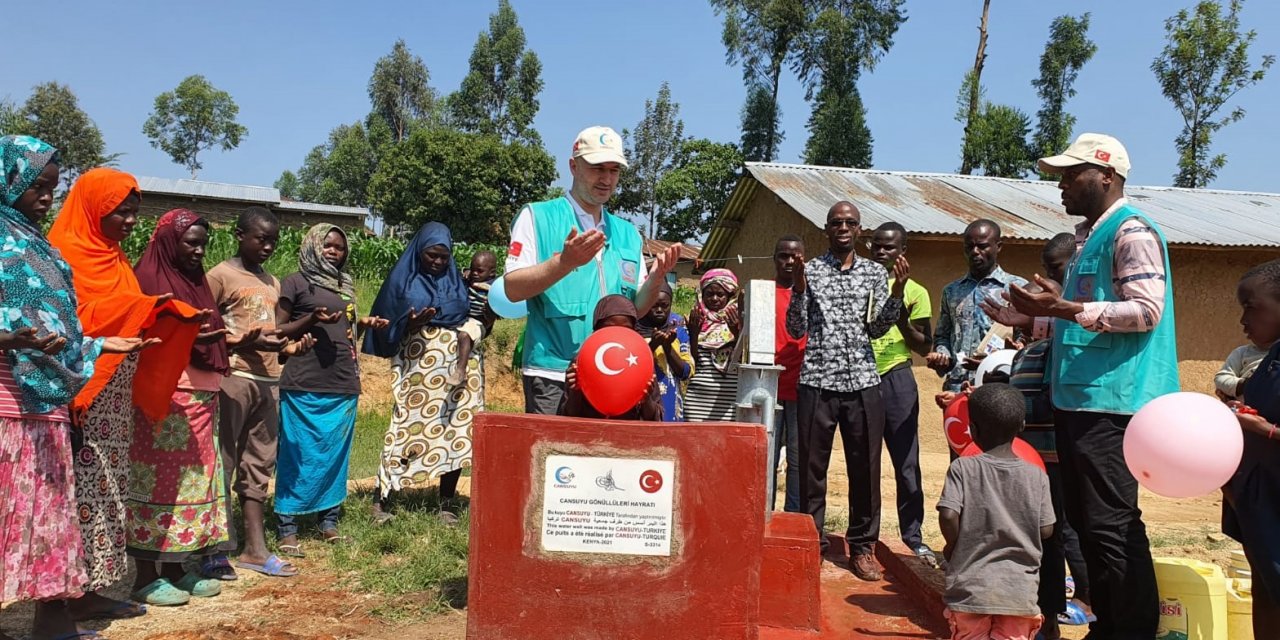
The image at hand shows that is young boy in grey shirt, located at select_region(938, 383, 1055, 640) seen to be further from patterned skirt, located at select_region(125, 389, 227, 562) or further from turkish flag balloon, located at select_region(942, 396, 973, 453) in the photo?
patterned skirt, located at select_region(125, 389, 227, 562)

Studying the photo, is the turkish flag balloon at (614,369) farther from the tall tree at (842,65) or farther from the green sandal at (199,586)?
the tall tree at (842,65)

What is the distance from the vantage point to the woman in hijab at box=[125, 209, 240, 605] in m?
3.87

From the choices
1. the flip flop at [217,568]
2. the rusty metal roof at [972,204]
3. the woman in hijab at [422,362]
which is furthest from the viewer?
the rusty metal roof at [972,204]

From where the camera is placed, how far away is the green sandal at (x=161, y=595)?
3861 millimetres

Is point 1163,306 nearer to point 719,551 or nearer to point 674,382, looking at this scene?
point 719,551

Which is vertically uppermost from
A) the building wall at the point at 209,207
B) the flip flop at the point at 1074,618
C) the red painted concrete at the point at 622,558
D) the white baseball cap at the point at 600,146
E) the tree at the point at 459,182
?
the tree at the point at 459,182

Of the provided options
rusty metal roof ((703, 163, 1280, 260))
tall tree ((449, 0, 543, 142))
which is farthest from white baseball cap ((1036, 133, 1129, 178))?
tall tree ((449, 0, 543, 142))

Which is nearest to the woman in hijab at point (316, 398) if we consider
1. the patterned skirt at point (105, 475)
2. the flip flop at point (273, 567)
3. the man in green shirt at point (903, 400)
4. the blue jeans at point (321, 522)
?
the blue jeans at point (321, 522)

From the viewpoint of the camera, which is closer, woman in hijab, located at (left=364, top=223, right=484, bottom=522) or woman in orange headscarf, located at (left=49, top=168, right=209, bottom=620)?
woman in orange headscarf, located at (left=49, top=168, right=209, bottom=620)

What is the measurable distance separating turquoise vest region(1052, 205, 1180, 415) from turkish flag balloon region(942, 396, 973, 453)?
667mm

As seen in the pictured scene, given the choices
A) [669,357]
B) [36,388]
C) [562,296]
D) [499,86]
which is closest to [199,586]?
[36,388]

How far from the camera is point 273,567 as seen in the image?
14.4 feet

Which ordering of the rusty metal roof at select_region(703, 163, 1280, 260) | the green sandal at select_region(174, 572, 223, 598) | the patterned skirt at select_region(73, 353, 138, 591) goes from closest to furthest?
the patterned skirt at select_region(73, 353, 138, 591) < the green sandal at select_region(174, 572, 223, 598) < the rusty metal roof at select_region(703, 163, 1280, 260)

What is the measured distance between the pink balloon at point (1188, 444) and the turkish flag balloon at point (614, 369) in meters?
1.68
